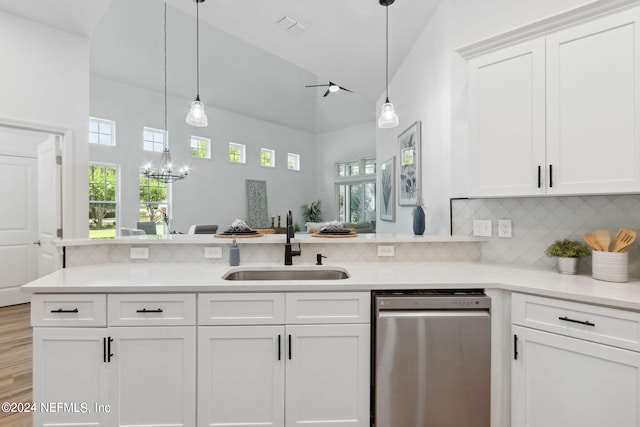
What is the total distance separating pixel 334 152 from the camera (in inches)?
401

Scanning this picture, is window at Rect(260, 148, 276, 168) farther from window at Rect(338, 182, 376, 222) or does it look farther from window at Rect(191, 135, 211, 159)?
window at Rect(338, 182, 376, 222)

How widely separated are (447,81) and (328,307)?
6.80 feet

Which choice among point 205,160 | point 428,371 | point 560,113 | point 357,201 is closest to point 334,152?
point 357,201

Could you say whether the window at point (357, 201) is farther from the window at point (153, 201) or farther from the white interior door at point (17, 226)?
the white interior door at point (17, 226)

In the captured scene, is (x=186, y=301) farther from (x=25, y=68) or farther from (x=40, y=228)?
(x=40, y=228)

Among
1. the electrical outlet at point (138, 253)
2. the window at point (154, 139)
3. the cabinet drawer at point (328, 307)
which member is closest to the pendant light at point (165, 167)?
the window at point (154, 139)

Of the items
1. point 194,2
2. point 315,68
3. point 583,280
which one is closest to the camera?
point 583,280

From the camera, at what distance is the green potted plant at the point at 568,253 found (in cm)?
183

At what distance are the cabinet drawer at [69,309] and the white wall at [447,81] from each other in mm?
2291

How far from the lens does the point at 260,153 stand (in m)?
9.14

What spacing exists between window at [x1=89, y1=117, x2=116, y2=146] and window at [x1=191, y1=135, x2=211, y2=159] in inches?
66.8

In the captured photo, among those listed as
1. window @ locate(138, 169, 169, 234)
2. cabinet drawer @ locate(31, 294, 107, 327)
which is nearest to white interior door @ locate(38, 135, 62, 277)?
cabinet drawer @ locate(31, 294, 107, 327)

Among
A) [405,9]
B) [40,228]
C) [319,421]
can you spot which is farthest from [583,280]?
[40,228]

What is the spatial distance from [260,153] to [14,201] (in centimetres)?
578
